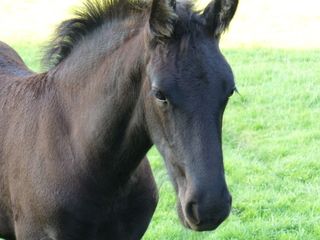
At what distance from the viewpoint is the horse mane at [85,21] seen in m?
3.17

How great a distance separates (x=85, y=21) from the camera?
3.35 meters

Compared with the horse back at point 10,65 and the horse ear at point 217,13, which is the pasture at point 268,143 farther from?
the horse ear at point 217,13

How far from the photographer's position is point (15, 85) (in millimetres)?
3797

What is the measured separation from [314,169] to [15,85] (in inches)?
130

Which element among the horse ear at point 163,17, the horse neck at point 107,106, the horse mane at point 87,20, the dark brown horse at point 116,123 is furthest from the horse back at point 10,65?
the horse ear at point 163,17

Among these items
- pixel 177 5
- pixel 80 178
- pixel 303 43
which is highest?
pixel 177 5

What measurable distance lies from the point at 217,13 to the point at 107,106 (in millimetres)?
683

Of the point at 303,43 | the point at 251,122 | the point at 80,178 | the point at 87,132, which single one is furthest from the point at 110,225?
the point at 303,43

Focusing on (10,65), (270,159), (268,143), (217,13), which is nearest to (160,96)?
(217,13)

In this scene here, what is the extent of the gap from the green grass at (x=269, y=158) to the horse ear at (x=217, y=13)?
2.56 feet

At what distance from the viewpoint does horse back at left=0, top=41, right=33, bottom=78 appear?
413 centimetres

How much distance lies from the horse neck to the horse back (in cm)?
79

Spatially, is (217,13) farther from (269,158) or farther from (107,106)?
(269,158)

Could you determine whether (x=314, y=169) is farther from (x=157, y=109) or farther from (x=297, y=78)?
(x=157, y=109)
